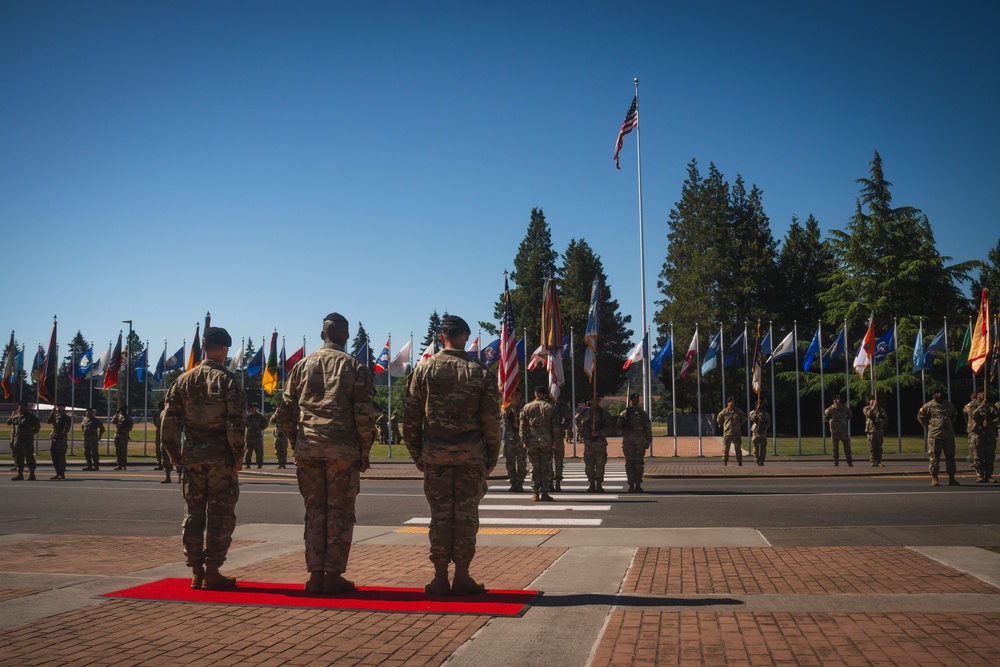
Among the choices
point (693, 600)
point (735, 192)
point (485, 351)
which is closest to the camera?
point (693, 600)

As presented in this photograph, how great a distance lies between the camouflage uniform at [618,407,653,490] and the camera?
56.0 ft

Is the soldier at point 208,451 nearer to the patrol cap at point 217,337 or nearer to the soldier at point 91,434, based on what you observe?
the patrol cap at point 217,337

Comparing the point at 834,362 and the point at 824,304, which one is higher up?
the point at 824,304

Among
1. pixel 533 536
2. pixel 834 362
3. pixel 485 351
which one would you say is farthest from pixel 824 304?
pixel 533 536

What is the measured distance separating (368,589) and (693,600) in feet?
8.63

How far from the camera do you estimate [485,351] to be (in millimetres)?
33812

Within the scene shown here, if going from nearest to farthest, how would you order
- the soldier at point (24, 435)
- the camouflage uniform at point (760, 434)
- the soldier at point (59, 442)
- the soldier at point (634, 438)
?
1. the soldier at point (634, 438)
2. the soldier at point (24, 435)
3. the soldier at point (59, 442)
4. the camouflage uniform at point (760, 434)

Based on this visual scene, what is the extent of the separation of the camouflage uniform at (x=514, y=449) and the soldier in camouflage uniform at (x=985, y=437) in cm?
997

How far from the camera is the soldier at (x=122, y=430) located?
24.2 m

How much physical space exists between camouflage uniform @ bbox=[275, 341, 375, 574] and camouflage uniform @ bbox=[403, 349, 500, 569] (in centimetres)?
43

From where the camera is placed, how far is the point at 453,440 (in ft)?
21.0

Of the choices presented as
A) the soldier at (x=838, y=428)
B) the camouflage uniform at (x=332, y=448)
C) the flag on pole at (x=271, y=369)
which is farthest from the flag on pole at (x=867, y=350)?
the camouflage uniform at (x=332, y=448)

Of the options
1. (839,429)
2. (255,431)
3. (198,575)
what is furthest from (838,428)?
(198,575)

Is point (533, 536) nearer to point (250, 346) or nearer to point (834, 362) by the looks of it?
point (834, 362)
